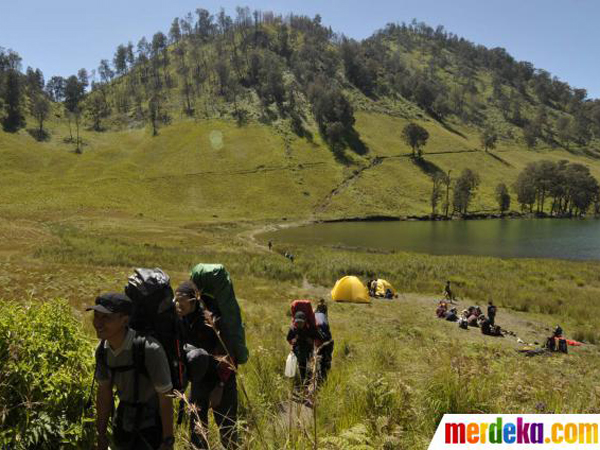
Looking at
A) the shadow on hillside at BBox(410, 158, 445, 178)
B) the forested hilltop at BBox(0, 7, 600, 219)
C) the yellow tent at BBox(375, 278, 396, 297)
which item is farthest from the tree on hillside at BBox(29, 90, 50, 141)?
the yellow tent at BBox(375, 278, 396, 297)

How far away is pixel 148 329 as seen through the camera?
351cm

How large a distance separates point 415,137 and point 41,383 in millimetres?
123862

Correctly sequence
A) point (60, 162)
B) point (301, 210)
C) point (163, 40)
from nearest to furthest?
1. point (301, 210)
2. point (60, 162)
3. point (163, 40)

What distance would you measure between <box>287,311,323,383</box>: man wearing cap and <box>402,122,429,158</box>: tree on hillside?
119255mm

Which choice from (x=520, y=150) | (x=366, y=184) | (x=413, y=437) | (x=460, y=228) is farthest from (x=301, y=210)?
(x=520, y=150)

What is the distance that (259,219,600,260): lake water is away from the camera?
5084 cm

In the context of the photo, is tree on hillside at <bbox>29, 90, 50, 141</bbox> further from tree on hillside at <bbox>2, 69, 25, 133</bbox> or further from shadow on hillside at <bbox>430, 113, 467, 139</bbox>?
shadow on hillside at <bbox>430, 113, 467, 139</bbox>

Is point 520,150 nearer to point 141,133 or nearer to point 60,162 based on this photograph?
point 141,133

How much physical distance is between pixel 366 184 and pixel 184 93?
88.2 m

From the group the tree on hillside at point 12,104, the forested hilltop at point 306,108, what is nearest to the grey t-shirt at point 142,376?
the forested hilltop at point 306,108

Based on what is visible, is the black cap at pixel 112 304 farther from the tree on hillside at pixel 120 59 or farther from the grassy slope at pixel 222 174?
the tree on hillside at pixel 120 59

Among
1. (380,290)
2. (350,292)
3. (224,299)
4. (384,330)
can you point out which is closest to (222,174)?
(380,290)

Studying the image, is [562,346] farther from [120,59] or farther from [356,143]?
[120,59]

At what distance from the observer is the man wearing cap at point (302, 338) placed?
6738mm
